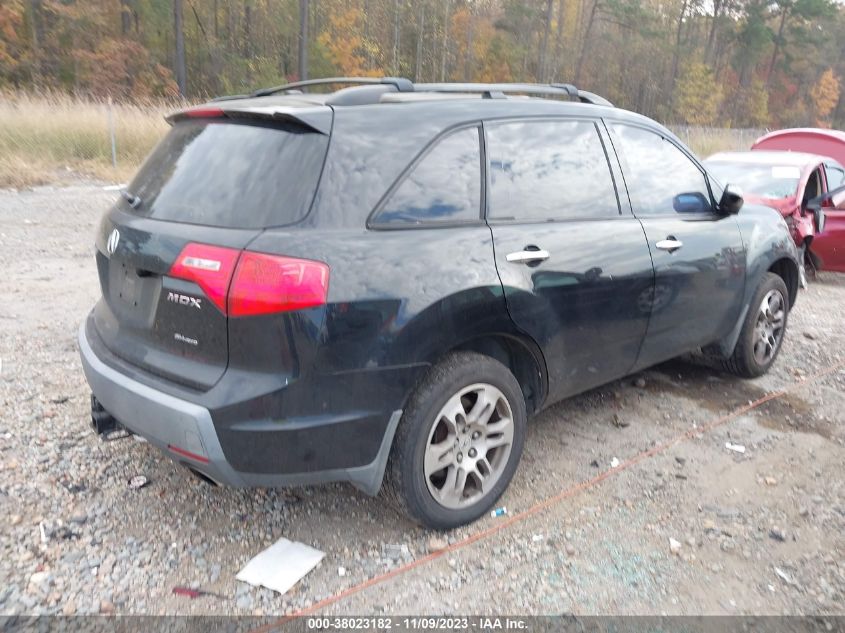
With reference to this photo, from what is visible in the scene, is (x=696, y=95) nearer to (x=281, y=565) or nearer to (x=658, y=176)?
(x=658, y=176)

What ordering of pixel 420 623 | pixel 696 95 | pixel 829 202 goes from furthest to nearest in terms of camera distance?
pixel 696 95 < pixel 829 202 < pixel 420 623

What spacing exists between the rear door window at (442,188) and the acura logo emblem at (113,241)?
113 centimetres

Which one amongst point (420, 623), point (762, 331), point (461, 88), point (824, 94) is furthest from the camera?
point (824, 94)

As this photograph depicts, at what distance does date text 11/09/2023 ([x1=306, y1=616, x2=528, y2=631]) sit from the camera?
2.55 metres

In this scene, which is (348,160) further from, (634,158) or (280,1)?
(280,1)

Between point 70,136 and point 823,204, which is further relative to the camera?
point 70,136

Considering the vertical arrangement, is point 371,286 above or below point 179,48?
below

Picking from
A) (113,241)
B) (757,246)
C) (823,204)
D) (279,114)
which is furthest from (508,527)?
(823,204)

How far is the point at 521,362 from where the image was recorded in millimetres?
3449

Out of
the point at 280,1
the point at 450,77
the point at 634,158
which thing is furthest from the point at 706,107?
the point at 634,158

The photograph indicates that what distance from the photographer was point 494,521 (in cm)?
323

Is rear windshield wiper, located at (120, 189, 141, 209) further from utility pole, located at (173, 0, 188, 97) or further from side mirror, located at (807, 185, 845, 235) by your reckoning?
utility pole, located at (173, 0, 188, 97)

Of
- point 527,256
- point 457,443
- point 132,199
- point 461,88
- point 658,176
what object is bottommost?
point 457,443

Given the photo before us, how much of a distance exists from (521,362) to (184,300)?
1615mm
